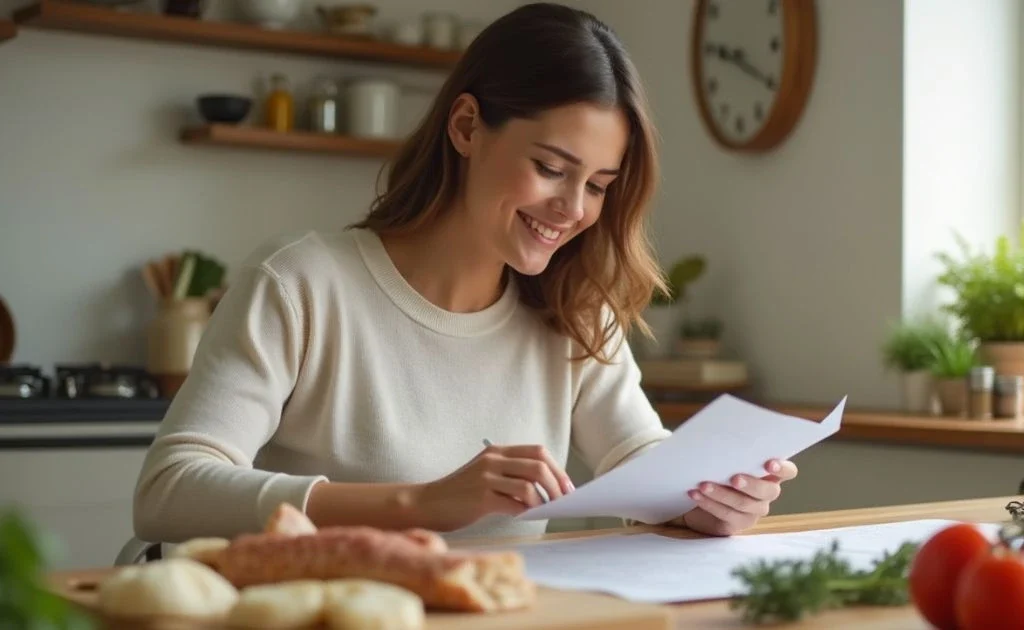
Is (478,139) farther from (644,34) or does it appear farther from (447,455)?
(644,34)

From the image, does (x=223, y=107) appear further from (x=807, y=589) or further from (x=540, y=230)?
(x=807, y=589)

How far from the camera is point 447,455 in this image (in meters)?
1.87

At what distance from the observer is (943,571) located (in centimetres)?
100

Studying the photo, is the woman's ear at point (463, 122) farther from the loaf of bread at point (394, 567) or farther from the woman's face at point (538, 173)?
the loaf of bread at point (394, 567)

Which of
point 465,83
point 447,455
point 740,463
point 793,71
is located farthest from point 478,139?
point 793,71

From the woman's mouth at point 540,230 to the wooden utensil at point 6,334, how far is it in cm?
228

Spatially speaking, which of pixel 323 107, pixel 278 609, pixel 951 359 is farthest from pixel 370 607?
pixel 323 107

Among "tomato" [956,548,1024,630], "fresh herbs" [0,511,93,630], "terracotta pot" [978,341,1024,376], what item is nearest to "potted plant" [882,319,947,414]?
"terracotta pot" [978,341,1024,376]

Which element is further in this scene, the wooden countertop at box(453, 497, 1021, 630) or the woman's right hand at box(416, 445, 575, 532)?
the woman's right hand at box(416, 445, 575, 532)

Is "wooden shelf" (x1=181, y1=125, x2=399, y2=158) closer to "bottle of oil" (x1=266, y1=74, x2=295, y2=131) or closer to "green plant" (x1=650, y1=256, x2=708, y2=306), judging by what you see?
"bottle of oil" (x1=266, y1=74, x2=295, y2=131)

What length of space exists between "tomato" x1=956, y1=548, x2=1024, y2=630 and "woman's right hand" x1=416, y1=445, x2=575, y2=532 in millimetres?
522

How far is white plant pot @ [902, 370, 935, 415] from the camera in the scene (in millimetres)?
3193

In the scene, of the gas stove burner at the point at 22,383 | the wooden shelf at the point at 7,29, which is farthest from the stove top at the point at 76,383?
the wooden shelf at the point at 7,29

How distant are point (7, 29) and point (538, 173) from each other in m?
2.21
